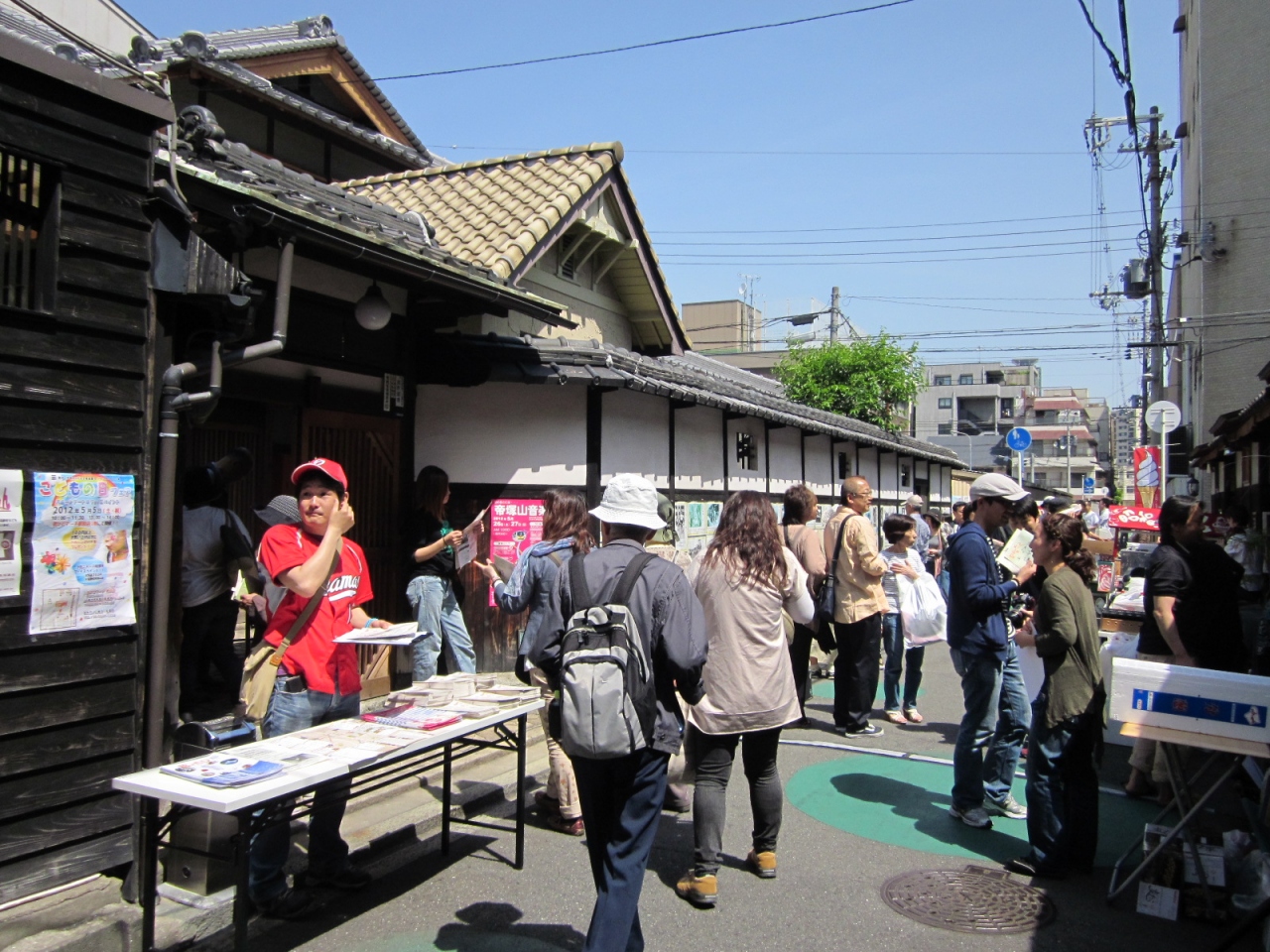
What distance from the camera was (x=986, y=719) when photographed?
5180mm

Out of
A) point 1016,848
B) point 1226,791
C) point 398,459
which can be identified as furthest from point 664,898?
point 398,459

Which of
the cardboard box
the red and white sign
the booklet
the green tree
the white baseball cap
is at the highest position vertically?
the green tree

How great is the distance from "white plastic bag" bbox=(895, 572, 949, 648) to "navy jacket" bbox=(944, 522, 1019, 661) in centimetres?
246

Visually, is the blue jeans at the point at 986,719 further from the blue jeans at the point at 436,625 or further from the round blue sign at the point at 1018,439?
the round blue sign at the point at 1018,439

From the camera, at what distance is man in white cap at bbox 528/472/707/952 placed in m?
3.23

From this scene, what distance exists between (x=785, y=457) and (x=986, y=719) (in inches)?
367

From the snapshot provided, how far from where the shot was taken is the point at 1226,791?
18.5 ft

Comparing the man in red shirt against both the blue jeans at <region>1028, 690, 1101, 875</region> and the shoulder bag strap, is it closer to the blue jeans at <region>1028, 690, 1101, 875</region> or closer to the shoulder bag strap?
the shoulder bag strap

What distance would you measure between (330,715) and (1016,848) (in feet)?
12.7

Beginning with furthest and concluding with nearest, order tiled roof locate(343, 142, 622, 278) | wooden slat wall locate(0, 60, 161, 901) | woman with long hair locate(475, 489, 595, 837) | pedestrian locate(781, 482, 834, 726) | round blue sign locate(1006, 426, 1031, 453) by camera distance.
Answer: round blue sign locate(1006, 426, 1031, 453)
tiled roof locate(343, 142, 622, 278)
pedestrian locate(781, 482, 834, 726)
woman with long hair locate(475, 489, 595, 837)
wooden slat wall locate(0, 60, 161, 901)

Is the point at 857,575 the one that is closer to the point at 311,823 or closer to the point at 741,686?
the point at 741,686

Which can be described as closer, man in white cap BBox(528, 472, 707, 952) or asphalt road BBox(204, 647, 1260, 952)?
man in white cap BBox(528, 472, 707, 952)

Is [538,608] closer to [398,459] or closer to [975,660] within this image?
[975,660]

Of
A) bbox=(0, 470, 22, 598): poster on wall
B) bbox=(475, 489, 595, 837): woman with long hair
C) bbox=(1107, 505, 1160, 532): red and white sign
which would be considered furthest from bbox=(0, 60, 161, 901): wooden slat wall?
bbox=(1107, 505, 1160, 532): red and white sign
